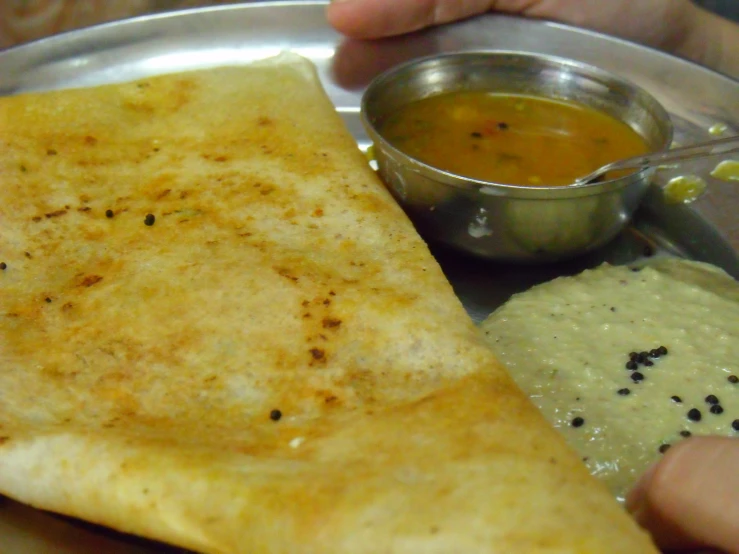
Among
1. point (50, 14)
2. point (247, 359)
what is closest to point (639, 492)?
point (247, 359)

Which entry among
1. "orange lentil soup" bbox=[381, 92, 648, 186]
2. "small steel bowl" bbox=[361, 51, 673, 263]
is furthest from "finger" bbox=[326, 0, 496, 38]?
"orange lentil soup" bbox=[381, 92, 648, 186]

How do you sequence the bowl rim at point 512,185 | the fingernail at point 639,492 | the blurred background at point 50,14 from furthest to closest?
the blurred background at point 50,14 < the bowl rim at point 512,185 < the fingernail at point 639,492

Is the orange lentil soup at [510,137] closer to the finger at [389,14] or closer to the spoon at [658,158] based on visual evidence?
the spoon at [658,158]

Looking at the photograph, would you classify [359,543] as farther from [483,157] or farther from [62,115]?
[62,115]

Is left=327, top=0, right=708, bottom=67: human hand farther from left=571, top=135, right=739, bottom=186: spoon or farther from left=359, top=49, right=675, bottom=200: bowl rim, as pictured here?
left=571, top=135, right=739, bottom=186: spoon

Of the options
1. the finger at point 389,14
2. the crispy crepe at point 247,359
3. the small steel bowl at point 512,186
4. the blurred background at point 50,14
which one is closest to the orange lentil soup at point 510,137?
the small steel bowl at point 512,186

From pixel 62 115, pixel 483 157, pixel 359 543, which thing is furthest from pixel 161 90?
pixel 359 543
